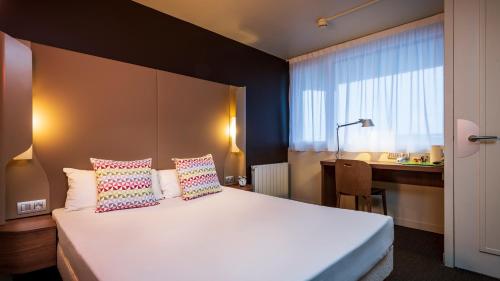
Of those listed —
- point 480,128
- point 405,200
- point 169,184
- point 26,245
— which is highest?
point 480,128

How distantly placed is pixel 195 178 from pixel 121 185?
2.11ft

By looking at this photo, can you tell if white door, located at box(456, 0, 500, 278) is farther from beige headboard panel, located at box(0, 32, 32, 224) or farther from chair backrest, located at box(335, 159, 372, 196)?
beige headboard panel, located at box(0, 32, 32, 224)

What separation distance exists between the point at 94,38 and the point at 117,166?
1.18 m

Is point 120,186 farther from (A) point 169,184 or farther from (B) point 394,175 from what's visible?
(B) point 394,175

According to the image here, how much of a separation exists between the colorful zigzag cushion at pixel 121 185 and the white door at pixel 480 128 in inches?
101

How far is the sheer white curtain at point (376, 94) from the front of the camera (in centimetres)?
276

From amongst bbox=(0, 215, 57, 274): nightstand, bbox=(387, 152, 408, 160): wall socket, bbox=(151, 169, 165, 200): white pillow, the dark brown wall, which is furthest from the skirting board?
bbox=(0, 215, 57, 274): nightstand

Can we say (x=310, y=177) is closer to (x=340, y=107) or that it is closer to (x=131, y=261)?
(x=340, y=107)

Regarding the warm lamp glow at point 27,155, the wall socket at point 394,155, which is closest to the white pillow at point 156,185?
the warm lamp glow at point 27,155

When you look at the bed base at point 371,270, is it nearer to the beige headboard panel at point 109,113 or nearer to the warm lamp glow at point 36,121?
the beige headboard panel at point 109,113

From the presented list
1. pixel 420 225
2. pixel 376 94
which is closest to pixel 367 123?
pixel 376 94

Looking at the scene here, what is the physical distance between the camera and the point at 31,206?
70.9 inches

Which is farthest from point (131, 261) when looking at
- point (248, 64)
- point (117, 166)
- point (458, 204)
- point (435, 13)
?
point (435, 13)

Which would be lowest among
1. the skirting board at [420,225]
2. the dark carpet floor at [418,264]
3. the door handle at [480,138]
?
the dark carpet floor at [418,264]
